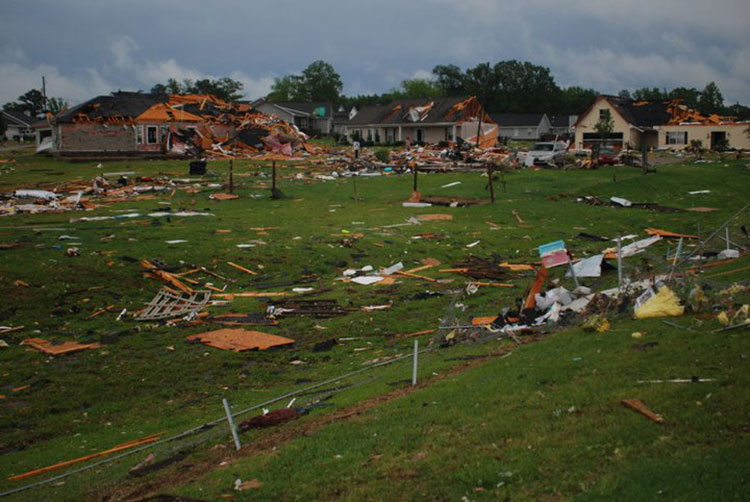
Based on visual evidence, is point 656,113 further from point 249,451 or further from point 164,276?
point 249,451

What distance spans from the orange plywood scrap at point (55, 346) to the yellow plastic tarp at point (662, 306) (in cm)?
1059

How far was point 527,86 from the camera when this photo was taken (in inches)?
4961

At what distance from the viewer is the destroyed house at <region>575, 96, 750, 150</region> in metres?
67.8

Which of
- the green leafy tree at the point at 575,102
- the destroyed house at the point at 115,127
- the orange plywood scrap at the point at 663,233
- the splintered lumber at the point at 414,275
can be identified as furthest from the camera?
the green leafy tree at the point at 575,102

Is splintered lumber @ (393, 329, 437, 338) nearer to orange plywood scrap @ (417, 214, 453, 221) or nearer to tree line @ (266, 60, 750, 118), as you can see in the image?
orange plywood scrap @ (417, 214, 453, 221)

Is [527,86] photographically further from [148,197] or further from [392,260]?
[392,260]

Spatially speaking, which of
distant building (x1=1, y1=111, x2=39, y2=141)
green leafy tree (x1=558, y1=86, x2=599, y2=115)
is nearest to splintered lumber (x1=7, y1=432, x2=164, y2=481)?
distant building (x1=1, y1=111, x2=39, y2=141)

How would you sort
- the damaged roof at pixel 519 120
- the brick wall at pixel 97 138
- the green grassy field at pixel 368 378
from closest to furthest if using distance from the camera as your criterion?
the green grassy field at pixel 368 378 → the brick wall at pixel 97 138 → the damaged roof at pixel 519 120

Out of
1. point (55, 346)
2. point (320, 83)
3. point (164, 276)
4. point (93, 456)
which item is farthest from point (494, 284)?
point (320, 83)

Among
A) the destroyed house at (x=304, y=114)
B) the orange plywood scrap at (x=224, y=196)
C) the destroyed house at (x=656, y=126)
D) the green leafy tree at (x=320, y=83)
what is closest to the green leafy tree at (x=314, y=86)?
the green leafy tree at (x=320, y=83)

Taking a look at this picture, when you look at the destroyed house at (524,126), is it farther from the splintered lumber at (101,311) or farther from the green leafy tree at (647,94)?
the splintered lumber at (101,311)

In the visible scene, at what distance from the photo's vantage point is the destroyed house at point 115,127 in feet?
191

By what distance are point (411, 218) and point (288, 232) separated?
6.04 m

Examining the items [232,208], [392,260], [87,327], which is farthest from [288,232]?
[87,327]
